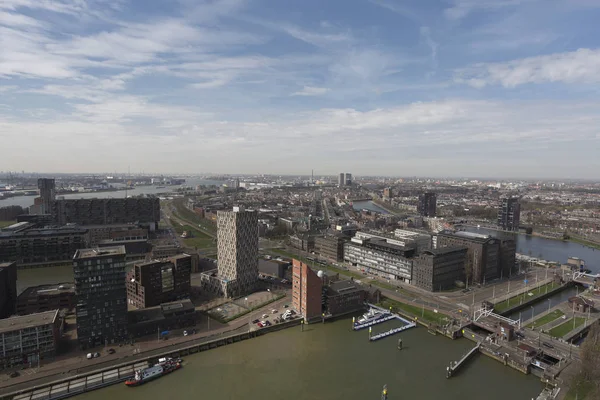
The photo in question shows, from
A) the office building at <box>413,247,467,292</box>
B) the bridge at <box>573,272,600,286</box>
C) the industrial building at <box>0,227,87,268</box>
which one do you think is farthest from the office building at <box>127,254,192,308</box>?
the bridge at <box>573,272,600,286</box>

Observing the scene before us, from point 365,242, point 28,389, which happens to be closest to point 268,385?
point 28,389

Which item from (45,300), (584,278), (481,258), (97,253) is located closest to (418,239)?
(481,258)

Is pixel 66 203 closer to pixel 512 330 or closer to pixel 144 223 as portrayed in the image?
pixel 144 223

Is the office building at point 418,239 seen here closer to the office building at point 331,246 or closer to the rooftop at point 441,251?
the rooftop at point 441,251

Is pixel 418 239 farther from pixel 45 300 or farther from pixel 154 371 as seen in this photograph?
pixel 45 300

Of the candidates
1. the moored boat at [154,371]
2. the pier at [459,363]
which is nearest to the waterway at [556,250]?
the pier at [459,363]

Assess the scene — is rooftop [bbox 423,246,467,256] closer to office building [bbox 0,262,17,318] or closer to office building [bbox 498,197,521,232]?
office building [bbox 0,262,17,318]
